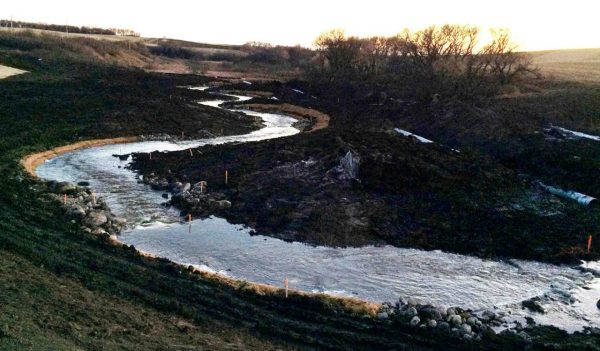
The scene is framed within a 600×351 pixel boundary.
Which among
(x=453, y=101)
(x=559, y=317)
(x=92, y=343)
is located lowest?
(x=559, y=317)

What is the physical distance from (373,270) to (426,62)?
163 ft

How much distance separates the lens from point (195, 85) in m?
69.6

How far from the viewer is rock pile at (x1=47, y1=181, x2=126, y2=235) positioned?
18.7 metres

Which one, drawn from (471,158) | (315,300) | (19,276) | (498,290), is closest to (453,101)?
(471,158)

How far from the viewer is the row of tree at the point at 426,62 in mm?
53375

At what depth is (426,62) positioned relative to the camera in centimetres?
6222

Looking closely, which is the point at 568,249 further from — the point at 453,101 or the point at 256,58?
the point at 256,58

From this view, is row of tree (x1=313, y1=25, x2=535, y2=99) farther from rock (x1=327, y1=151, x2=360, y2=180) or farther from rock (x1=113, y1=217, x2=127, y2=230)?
rock (x1=113, y1=217, x2=127, y2=230)

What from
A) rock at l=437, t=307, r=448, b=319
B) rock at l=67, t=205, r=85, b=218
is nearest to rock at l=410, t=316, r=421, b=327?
rock at l=437, t=307, r=448, b=319

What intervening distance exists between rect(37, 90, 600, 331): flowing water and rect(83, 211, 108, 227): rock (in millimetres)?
931

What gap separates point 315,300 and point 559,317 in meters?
6.44

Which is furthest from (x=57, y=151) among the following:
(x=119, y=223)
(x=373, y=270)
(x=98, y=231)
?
(x=373, y=270)

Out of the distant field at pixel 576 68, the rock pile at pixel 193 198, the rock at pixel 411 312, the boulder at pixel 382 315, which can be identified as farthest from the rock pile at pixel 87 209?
the distant field at pixel 576 68

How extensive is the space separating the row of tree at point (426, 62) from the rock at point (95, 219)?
33.3 metres
